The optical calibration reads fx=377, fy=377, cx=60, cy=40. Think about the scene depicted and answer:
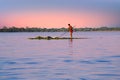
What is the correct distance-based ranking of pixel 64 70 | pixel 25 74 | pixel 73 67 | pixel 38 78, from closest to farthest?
pixel 38 78 < pixel 25 74 < pixel 64 70 < pixel 73 67

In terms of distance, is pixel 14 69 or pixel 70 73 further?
pixel 14 69

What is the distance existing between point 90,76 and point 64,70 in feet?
6.72

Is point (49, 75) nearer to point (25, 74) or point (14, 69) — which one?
point (25, 74)

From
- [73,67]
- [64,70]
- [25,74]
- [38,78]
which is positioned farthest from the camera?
[73,67]

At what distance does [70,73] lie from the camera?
47.8 feet

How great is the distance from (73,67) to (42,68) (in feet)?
4.52

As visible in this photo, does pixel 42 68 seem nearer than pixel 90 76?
No

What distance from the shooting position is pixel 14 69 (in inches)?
636

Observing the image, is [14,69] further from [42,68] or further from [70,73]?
[70,73]

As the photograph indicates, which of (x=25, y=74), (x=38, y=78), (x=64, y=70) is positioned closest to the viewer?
(x=38, y=78)

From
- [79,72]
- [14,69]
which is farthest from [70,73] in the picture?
[14,69]

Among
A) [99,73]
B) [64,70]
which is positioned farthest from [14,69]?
[99,73]

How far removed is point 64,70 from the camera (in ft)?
51.0

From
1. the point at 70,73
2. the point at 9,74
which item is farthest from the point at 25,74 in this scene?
the point at 70,73
